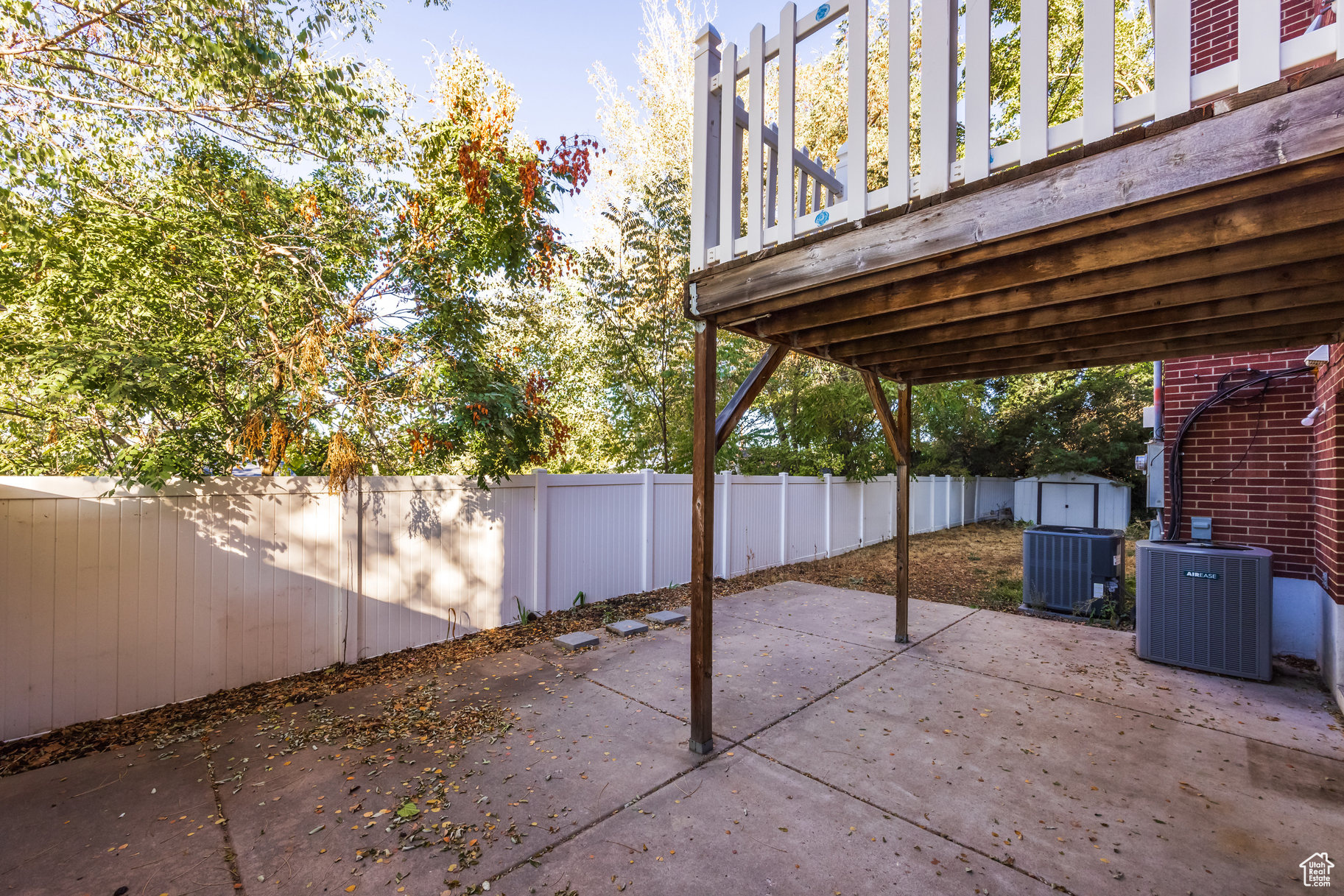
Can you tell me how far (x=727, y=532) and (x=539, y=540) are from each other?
9.50 ft

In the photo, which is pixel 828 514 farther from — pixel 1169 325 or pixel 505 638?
pixel 1169 325

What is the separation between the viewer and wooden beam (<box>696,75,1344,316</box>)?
1.50 m

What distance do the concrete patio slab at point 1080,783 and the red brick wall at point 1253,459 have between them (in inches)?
92.5

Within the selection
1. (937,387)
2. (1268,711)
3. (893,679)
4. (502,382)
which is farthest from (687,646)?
(937,387)

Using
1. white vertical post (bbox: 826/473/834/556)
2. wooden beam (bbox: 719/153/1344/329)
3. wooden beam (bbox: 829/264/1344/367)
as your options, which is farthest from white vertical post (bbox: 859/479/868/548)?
wooden beam (bbox: 719/153/1344/329)

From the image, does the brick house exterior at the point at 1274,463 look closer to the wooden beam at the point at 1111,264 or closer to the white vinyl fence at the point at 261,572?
the wooden beam at the point at 1111,264

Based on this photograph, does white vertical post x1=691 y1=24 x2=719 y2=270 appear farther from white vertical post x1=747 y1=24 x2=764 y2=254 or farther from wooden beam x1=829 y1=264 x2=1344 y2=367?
wooden beam x1=829 y1=264 x2=1344 y2=367

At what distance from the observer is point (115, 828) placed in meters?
2.34

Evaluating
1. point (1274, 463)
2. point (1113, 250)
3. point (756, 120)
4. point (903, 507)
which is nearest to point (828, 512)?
point (903, 507)

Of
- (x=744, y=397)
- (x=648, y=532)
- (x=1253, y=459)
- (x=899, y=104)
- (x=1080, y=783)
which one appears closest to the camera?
(x=899, y=104)

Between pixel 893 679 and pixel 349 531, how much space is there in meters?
4.07

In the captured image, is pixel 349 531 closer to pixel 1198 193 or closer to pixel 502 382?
pixel 502 382

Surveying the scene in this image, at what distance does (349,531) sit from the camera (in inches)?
164

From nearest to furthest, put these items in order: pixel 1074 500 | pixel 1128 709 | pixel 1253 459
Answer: pixel 1128 709 < pixel 1253 459 < pixel 1074 500
